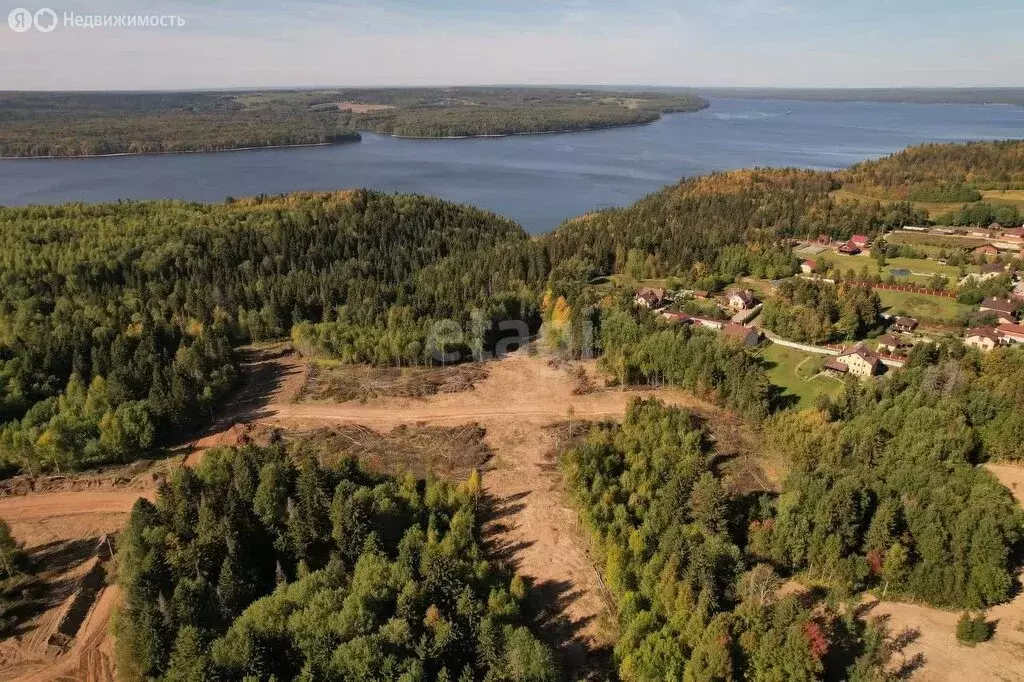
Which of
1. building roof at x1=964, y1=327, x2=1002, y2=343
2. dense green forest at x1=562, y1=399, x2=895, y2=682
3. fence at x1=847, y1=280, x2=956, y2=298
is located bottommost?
dense green forest at x1=562, y1=399, x2=895, y2=682

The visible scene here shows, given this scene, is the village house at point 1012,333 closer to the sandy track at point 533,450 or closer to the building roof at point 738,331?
the building roof at point 738,331

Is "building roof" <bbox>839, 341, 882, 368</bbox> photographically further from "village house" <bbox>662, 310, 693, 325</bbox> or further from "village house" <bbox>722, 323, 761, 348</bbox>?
"village house" <bbox>662, 310, 693, 325</bbox>

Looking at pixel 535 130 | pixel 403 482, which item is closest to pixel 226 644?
pixel 403 482

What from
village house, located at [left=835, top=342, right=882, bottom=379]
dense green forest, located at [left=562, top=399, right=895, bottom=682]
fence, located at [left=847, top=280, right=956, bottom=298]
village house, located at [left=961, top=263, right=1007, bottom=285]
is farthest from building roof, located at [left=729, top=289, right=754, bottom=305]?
dense green forest, located at [left=562, top=399, right=895, bottom=682]

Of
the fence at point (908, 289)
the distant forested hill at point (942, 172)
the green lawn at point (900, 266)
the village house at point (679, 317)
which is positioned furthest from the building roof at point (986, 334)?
the distant forested hill at point (942, 172)

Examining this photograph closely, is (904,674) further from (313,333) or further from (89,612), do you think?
(313,333)

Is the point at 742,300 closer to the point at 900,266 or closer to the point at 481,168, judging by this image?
the point at 900,266
